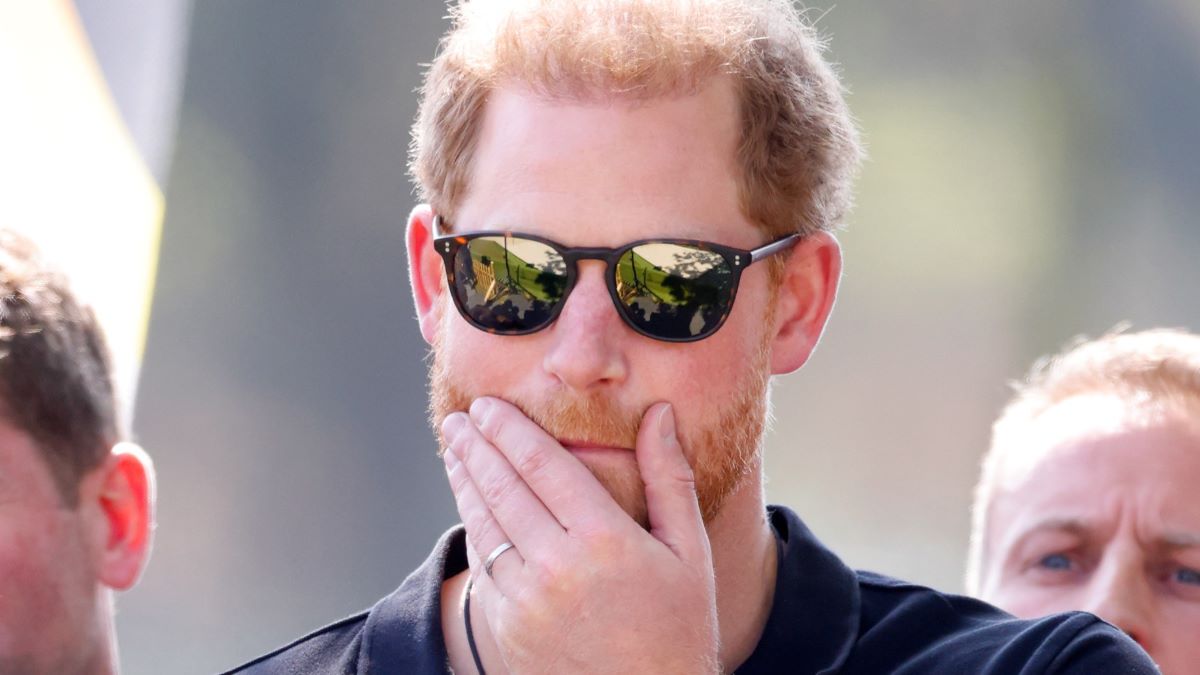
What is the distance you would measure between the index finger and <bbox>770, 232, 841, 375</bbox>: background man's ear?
1.93 feet

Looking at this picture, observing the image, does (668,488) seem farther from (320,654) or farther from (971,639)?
(320,654)

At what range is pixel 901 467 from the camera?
6.67 m

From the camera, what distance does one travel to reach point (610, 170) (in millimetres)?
2580

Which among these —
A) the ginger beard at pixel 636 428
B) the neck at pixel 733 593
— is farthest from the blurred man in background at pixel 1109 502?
the ginger beard at pixel 636 428

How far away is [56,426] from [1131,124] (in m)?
5.48

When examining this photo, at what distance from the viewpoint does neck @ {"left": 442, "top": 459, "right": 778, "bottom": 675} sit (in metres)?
2.71

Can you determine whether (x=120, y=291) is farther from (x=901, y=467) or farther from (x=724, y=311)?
(x=901, y=467)

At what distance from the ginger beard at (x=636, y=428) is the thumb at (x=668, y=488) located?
0.07 ft

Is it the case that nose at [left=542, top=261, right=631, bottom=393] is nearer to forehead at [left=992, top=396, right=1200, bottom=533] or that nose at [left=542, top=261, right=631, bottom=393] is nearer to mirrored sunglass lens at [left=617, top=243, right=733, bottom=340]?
mirrored sunglass lens at [left=617, top=243, right=733, bottom=340]

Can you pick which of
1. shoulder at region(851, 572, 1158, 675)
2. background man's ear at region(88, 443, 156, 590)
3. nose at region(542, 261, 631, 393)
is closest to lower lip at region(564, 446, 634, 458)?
nose at region(542, 261, 631, 393)

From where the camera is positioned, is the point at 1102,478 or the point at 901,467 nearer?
the point at 1102,478

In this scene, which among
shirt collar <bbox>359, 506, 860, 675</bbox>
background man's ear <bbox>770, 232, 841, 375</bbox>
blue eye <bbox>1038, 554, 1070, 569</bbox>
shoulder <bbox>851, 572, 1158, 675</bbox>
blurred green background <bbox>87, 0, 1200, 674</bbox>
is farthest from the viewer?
blurred green background <bbox>87, 0, 1200, 674</bbox>

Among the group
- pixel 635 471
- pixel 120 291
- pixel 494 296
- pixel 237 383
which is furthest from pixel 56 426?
pixel 237 383

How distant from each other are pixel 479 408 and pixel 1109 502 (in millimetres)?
1721
